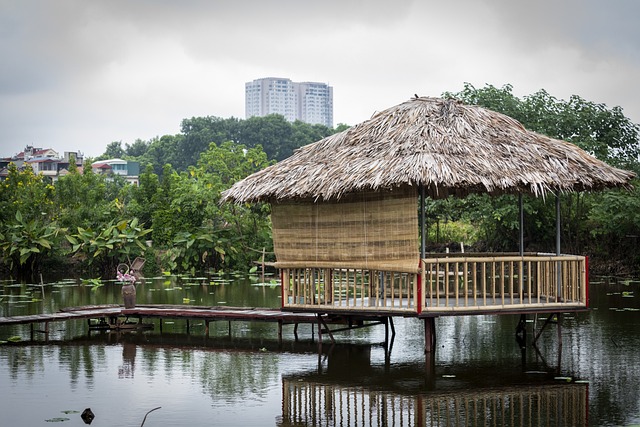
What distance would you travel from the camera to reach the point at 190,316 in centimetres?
1455

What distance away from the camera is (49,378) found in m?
11.1

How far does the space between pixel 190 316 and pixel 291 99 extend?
124713 mm

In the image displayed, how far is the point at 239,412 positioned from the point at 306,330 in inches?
240

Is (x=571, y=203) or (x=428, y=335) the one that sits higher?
(x=571, y=203)

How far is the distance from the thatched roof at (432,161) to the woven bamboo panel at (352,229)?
0.99 feet

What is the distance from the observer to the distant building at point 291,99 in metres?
137

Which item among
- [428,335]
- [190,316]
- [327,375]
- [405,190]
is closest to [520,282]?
[428,335]

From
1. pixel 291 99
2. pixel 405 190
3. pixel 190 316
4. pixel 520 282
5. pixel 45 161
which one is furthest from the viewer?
pixel 291 99

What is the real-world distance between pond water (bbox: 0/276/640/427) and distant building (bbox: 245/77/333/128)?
12039 centimetres

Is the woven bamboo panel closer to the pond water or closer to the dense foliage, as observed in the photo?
the pond water

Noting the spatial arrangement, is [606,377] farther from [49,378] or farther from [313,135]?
[313,135]

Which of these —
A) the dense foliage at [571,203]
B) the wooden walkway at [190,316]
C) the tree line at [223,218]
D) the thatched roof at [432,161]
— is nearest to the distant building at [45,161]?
the tree line at [223,218]

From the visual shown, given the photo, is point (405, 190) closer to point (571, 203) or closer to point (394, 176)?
point (394, 176)

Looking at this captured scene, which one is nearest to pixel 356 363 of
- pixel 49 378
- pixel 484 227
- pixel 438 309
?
pixel 438 309
